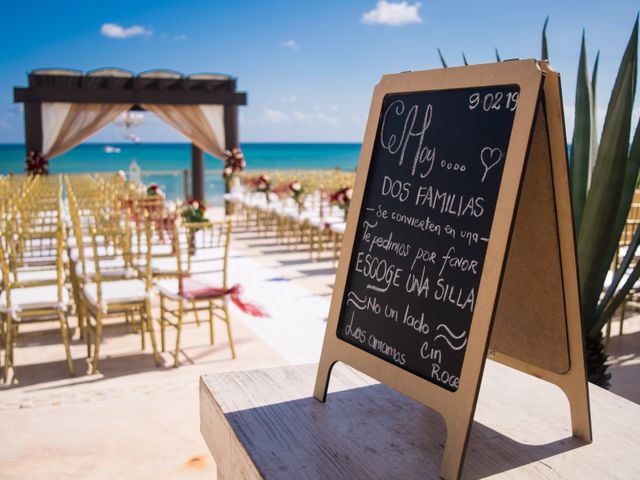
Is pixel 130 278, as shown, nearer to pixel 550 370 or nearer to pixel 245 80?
pixel 550 370

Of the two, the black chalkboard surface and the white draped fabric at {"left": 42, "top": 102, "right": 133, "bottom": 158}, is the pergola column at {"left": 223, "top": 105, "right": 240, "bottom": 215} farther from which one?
the black chalkboard surface

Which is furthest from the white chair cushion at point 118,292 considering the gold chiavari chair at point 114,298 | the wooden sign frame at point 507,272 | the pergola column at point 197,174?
the pergola column at point 197,174

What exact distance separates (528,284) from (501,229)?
283 mm

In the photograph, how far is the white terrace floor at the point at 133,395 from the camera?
275cm

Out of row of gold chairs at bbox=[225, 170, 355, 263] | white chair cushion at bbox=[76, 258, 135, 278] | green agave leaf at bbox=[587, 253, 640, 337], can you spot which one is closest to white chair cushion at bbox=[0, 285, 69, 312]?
white chair cushion at bbox=[76, 258, 135, 278]

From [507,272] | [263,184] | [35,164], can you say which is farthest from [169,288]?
[35,164]

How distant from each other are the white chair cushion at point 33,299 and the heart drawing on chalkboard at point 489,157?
3265 mm

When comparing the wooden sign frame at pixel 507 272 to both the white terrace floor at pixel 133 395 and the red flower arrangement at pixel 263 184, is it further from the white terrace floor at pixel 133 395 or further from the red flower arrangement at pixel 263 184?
the red flower arrangement at pixel 263 184

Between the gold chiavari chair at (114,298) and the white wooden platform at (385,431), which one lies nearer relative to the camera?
the white wooden platform at (385,431)

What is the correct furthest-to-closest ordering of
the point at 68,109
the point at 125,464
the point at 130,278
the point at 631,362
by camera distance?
the point at 68,109 → the point at 130,278 → the point at 631,362 → the point at 125,464

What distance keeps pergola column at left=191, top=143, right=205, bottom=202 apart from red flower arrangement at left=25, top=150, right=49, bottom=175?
2770 millimetres

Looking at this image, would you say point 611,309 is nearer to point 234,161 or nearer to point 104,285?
point 104,285

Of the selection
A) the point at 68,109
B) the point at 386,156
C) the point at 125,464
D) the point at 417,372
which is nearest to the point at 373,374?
the point at 417,372

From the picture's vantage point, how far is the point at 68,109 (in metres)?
11.8
